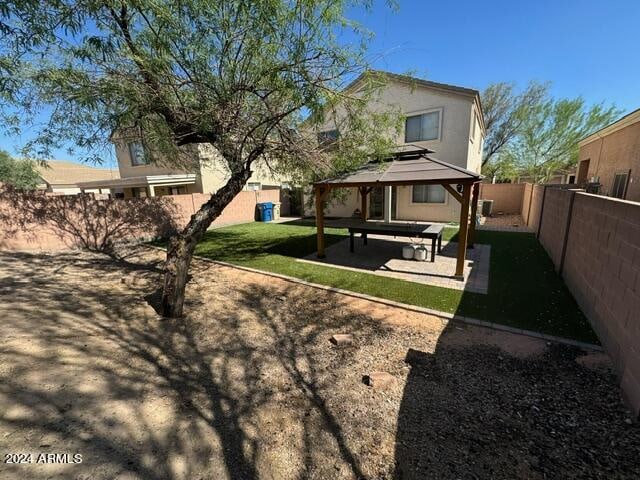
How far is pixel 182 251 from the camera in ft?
15.3

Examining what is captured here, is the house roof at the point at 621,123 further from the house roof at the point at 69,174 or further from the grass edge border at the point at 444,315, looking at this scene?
the house roof at the point at 69,174

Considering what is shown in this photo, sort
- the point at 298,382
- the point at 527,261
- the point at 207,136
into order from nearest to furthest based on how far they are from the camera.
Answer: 1. the point at 298,382
2. the point at 207,136
3. the point at 527,261

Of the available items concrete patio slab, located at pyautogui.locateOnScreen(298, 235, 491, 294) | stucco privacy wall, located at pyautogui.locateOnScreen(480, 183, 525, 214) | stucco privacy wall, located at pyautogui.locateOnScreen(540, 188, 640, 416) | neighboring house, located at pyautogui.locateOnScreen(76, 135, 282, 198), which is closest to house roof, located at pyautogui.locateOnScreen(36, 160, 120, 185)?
neighboring house, located at pyautogui.locateOnScreen(76, 135, 282, 198)

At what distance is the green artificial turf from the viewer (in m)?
4.32

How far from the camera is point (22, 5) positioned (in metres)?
3.13

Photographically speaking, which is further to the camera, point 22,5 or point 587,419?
point 22,5

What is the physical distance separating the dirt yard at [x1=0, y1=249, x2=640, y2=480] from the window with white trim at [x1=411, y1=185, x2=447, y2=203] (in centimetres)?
1015

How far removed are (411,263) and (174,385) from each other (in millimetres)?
6018

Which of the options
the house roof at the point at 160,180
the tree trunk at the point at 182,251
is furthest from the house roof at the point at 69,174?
the tree trunk at the point at 182,251

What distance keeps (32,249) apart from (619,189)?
70.6 feet

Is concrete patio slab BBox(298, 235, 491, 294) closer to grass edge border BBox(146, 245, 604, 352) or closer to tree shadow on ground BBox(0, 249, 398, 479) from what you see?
grass edge border BBox(146, 245, 604, 352)

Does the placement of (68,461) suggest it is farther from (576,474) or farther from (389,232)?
(389,232)

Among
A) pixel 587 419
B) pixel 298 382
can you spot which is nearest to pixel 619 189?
pixel 587 419

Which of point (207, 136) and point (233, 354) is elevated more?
point (207, 136)
